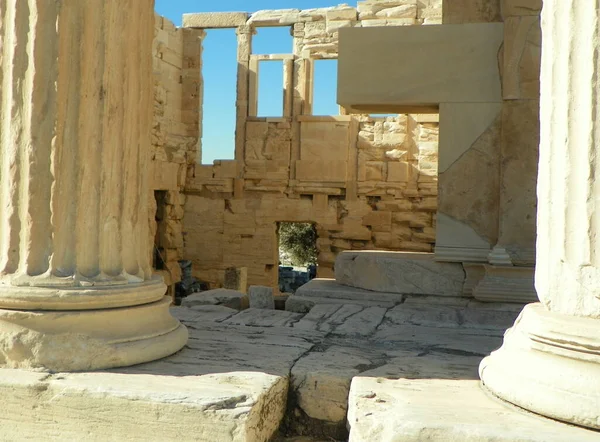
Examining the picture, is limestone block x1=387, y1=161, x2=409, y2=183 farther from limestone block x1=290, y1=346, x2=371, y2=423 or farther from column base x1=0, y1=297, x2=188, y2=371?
column base x1=0, y1=297, x2=188, y2=371

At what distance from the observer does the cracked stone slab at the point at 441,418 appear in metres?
2.07

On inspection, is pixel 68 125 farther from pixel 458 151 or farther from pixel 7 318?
pixel 458 151

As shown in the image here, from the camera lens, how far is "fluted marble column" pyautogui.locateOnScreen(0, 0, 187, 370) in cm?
286

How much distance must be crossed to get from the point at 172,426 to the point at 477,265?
3.79 metres

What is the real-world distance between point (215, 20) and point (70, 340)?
12.6 meters

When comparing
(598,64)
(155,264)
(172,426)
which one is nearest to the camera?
(598,64)

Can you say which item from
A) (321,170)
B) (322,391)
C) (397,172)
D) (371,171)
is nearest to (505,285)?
(322,391)

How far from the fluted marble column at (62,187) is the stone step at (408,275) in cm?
315

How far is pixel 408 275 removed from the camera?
583 cm

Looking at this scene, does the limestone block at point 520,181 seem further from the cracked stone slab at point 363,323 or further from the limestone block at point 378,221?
the limestone block at point 378,221

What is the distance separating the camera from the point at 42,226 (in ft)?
9.56

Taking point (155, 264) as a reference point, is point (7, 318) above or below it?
above

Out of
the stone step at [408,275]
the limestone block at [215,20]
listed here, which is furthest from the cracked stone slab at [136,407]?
the limestone block at [215,20]

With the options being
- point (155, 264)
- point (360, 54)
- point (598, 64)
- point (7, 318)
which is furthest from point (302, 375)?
point (155, 264)
